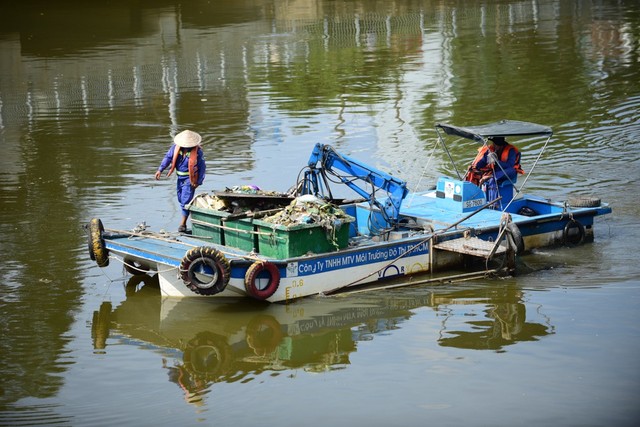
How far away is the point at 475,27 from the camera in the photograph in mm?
35188

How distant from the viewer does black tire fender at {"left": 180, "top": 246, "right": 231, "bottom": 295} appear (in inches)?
508

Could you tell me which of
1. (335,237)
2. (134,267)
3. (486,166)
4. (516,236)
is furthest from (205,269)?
(486,166)

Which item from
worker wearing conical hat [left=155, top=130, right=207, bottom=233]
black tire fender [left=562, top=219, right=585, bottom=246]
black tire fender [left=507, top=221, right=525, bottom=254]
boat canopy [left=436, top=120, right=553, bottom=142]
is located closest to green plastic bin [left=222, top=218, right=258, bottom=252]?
worker wearing conical hat [left=155, top=130, right=207, bottom=233]

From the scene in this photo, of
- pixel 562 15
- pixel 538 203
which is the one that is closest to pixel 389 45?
pixel 562 15

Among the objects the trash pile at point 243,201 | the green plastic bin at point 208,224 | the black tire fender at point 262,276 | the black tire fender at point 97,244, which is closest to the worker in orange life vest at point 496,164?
the trash pile at point 243,201

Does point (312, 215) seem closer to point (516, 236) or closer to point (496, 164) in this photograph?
point (516, 236)

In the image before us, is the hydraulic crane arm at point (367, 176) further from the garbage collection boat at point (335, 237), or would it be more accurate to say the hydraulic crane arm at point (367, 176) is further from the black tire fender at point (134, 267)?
the black tire fender at point (134, 267)

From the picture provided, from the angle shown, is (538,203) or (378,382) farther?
(538,203)

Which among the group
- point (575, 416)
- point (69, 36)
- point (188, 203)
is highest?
point (69, 36)

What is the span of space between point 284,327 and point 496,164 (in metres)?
4.79

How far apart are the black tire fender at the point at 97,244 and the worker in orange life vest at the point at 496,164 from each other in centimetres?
557

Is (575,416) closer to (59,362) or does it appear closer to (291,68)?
(59,362)

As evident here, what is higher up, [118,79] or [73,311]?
[118,79]

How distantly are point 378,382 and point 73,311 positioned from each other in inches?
178
